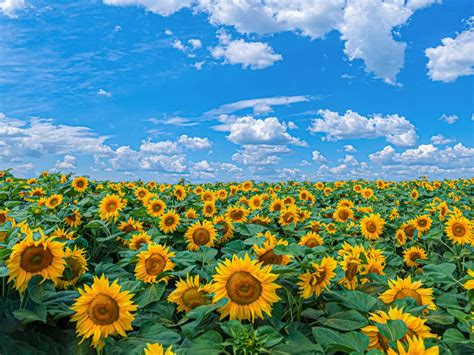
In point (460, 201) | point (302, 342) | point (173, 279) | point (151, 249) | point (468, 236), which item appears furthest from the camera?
point (460, 201)

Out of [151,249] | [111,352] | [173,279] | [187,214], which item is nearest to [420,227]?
[187,214]

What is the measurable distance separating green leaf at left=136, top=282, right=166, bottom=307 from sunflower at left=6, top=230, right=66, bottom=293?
0.65 metres

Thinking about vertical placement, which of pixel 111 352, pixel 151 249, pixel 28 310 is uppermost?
pixel 151 249

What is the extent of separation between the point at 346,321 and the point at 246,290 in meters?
0.71

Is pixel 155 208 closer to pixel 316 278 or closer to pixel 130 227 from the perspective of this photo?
pixel 130 227

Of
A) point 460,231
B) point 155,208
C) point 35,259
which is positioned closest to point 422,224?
point 460,231

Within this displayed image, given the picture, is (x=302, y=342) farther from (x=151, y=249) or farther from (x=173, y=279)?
(x=173, y=279)

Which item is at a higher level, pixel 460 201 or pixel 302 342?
pixel 460 201

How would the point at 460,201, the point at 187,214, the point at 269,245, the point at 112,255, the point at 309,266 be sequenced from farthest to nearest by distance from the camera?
1. the point at 460,201
2. the point at 187,214
3. the point at 112,255
4. the point at 269,245
5. the point at 309,266

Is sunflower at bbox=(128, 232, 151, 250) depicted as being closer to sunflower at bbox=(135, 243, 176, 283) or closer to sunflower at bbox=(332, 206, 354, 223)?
sunflower at bbox=(135, 243, 176, 283)

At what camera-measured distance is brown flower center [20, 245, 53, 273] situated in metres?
3.07

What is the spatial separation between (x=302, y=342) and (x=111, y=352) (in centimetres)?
120

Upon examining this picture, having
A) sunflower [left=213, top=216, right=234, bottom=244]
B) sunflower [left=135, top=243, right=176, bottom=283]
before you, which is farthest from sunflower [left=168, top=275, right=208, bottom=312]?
sunflower [left=213, top=216, right=234, bottom=244]

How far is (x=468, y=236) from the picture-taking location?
6.33 metres
